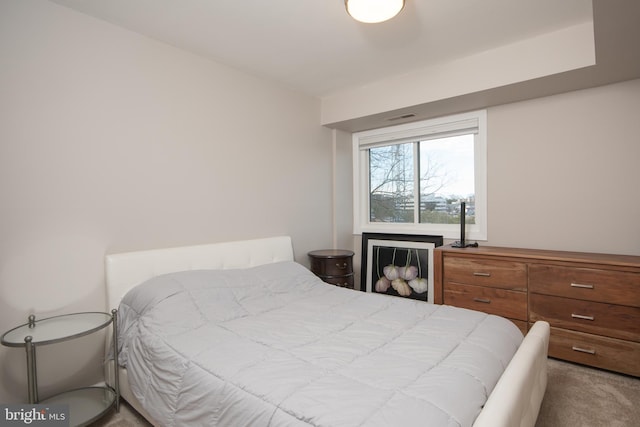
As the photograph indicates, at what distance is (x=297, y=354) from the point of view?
5.00ft

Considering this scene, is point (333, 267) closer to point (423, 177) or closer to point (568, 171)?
point (423, 177)

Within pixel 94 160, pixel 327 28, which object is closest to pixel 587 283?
pixel 327 28

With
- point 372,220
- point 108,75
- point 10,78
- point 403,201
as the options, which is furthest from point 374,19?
point 372,220

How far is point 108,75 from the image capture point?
7.27 feet

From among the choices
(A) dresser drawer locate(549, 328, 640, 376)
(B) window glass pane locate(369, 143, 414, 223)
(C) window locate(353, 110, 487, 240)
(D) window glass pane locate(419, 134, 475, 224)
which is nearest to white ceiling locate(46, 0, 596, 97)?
(C) window locate(353, 110, 487, 240)

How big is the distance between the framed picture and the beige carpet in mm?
1348

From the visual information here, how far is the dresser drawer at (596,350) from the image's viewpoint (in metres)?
2.26

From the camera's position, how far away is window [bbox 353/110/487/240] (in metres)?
3.34

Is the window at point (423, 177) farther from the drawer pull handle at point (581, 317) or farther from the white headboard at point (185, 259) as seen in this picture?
the white headboard at point (185, 259)

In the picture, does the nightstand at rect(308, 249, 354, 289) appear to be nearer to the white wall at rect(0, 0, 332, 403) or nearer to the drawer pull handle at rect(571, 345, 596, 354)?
the white wall at rect(0, 0, 332, 403)

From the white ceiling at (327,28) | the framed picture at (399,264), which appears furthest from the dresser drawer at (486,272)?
the white ceiling at (327,28)

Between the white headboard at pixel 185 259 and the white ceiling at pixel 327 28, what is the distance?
153 cm

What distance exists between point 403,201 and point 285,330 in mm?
2530

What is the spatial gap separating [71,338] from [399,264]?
9.81 ft
